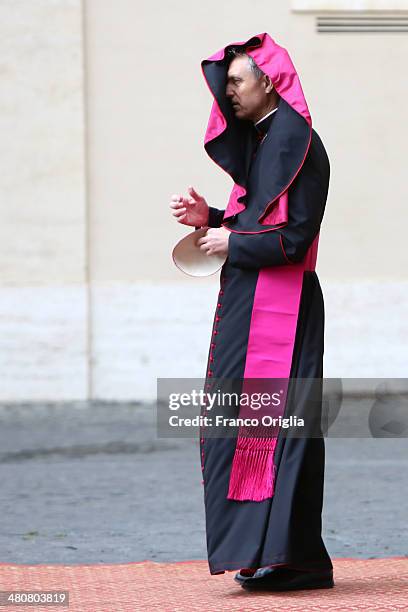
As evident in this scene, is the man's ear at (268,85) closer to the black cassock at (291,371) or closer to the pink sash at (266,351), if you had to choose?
the black cassock at (291,371)

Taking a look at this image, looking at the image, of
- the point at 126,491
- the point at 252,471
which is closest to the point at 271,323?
the point at 252,471

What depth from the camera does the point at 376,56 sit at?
10094 mm

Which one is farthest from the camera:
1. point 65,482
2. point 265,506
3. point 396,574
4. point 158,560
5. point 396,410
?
point 396,410

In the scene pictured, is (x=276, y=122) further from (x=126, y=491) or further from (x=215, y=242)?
(x=126, y=491)

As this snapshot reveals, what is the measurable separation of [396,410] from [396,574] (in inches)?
206

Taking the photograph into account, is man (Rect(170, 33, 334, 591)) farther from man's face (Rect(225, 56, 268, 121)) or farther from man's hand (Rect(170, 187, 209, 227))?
man's hand (Rect(170, 187, 209, 227))

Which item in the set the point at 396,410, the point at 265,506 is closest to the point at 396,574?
the point at 265,506

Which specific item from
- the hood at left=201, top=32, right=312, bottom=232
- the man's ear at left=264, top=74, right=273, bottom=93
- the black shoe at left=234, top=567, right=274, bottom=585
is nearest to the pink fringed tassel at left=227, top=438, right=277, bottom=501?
the black shoe at left=234, top=567, right=274, bottom=585

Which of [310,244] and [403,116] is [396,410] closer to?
[403,116]

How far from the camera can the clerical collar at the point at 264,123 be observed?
4312 mm

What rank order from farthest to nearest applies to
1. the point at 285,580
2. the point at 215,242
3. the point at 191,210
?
the point at 191,210
the point at 215,242
the point at 285,580

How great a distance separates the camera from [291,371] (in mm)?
4246

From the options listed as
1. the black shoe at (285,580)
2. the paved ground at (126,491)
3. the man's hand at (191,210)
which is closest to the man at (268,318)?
the black shoe at (285,580)

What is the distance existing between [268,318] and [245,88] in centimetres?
75
